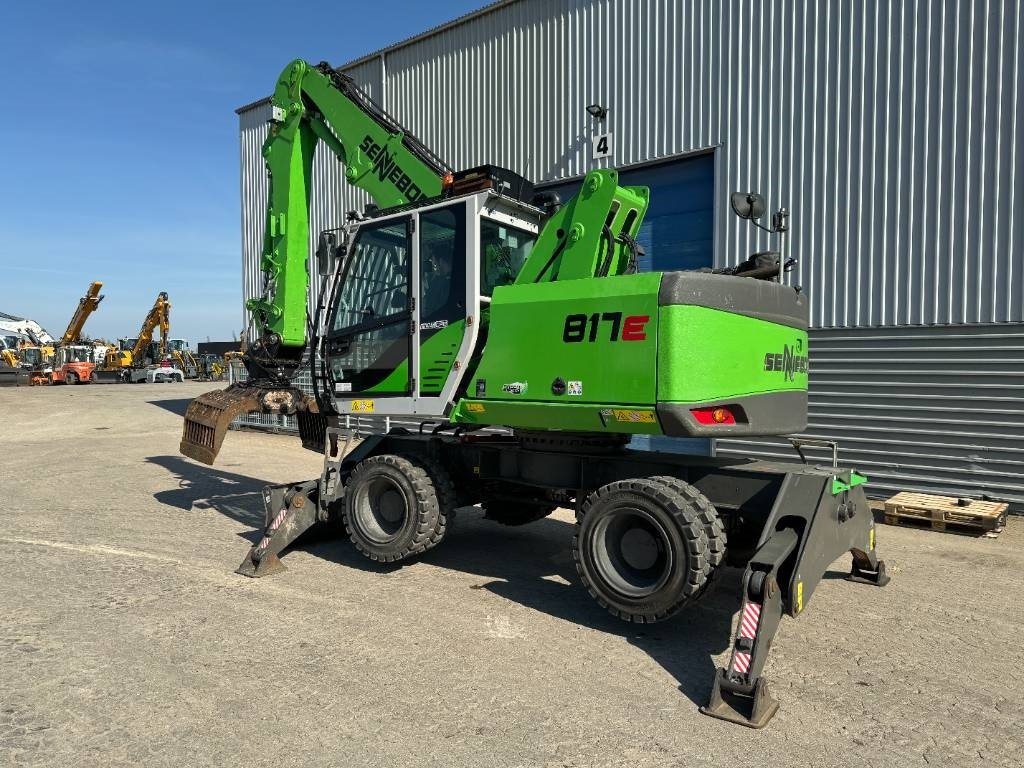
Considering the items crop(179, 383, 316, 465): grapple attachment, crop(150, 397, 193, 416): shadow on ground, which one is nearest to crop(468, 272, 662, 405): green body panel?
crop(179, 383, 316, 465): grapple attachment

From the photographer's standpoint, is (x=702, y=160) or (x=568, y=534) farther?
(x=702, y=160)

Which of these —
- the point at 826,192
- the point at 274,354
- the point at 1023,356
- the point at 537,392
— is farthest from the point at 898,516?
the point at 274,354

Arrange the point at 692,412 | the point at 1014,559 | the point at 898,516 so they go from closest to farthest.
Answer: the point at 692,412, the point at 1014,559, the point at 898,516

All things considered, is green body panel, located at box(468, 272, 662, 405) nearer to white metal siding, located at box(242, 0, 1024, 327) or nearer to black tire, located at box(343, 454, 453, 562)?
black tire, located at box(343, 454, 453, 562)

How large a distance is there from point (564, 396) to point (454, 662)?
6.21ft

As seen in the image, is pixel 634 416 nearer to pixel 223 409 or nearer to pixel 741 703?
pixel 741 703

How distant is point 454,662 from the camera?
4305 mm

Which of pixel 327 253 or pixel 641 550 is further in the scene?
pixel 327 253

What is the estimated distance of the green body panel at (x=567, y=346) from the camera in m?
4.73

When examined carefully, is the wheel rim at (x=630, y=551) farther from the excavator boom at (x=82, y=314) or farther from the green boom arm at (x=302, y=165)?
the excavator boom at (x=82, y=314)

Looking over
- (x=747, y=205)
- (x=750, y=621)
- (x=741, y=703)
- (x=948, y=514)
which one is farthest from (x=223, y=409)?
(x=948, y=514)

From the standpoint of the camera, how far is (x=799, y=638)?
4.76 m

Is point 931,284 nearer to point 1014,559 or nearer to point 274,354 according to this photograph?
point 1014,559

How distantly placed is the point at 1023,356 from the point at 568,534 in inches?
229
